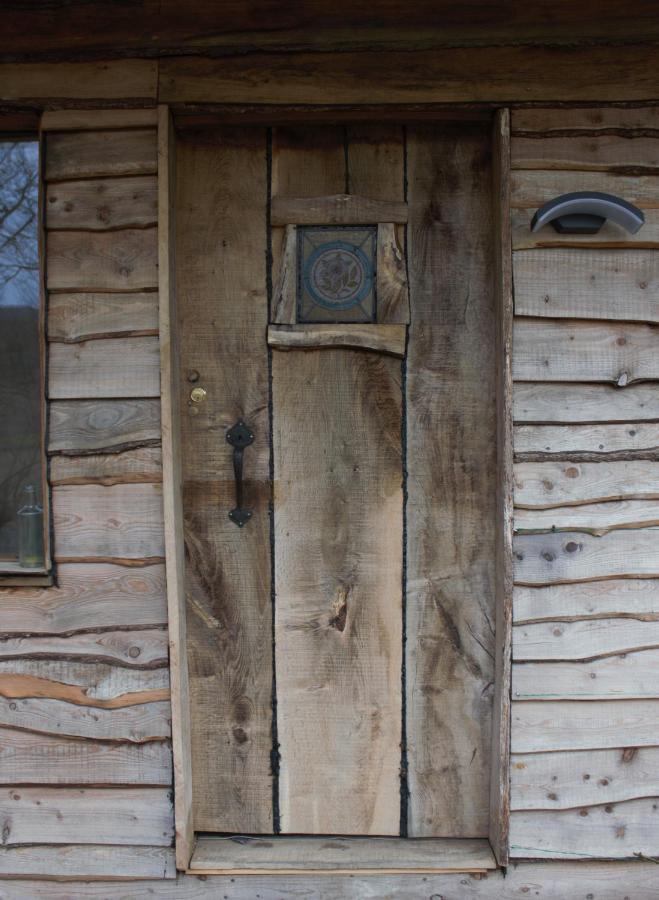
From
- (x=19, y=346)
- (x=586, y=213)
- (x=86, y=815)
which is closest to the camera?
(x=586, y=213)

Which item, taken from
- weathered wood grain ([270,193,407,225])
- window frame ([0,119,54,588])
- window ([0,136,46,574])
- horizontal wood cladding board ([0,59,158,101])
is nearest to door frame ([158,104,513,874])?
horizontal wood cladding board ([0,59,158,101])

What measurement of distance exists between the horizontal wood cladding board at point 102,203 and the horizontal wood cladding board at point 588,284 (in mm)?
1039

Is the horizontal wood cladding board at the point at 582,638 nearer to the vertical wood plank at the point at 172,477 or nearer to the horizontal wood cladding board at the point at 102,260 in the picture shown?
the vertical wood plank at the point at 172,477

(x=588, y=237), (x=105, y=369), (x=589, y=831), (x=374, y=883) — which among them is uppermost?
(x=588, y=237)

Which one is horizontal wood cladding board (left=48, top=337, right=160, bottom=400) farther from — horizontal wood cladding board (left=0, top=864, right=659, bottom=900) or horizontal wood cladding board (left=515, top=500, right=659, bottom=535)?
horizontal wood cladding board (left=0, top=864, right=659, bottom=900)

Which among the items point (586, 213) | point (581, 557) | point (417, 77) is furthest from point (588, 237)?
point (581, 557)

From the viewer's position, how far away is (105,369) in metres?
1.86

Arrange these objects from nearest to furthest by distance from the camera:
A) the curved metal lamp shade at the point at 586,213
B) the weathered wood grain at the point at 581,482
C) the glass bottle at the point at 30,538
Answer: the curved metal lamp shade at the point at 586,213 → the weathered wood grain at the point at 581,482 → the glass bottle at the point at 30,538

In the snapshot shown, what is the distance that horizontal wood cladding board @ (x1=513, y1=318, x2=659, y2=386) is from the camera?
6.04 ft

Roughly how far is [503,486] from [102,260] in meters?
1.29

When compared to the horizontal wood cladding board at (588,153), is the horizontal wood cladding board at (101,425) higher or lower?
lower

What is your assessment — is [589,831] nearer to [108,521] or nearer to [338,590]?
[338,590]

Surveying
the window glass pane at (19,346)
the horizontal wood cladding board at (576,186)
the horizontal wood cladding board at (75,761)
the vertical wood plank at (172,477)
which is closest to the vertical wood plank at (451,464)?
the horizontal wood cladding board at (576,186)

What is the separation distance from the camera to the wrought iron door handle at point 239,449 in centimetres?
193
